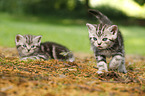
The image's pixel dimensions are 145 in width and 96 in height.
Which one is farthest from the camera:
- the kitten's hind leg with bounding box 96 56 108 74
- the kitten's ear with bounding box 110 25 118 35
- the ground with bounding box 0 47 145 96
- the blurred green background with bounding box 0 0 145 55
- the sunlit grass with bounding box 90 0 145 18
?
the sunlit grass with bounding box 90 0 145 18

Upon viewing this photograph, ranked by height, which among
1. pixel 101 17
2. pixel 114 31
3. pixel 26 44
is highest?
pixel 101 17

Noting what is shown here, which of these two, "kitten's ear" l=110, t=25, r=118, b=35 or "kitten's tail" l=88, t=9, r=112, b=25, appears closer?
"kitten's ear" l=110, t=25, r=118, b=35

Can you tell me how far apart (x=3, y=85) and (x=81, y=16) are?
29695 mm

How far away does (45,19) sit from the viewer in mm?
31328

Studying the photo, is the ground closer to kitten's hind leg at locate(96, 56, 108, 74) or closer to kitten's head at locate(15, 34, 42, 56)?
kitten's hind leg at locate(96, 56, 108, 74)

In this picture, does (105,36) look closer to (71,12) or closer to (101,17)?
(101,17)

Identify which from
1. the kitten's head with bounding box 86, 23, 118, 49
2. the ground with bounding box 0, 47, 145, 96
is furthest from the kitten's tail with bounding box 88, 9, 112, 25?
the ground with bounding box 0, 47, 145, 96

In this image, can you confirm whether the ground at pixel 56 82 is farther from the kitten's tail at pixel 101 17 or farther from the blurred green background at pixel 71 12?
the blurred green background at pixel 71 12

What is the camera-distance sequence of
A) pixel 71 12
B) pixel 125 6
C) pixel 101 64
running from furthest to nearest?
1. pixel 71 12
2. pixel 125 6
3. pixel 101 64

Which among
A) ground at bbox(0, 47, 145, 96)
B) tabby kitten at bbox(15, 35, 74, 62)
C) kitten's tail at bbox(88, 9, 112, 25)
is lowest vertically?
ground at bbox(0, 47, 145, 96)

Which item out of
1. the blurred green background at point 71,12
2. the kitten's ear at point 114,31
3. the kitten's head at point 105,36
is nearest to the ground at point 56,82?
the kitten's head at point 105,36

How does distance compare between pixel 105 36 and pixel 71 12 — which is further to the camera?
pixel 71 12

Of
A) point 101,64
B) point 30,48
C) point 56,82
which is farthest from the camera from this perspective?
point 30,48

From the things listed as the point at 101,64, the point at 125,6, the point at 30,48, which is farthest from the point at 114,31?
the point at 125,6
